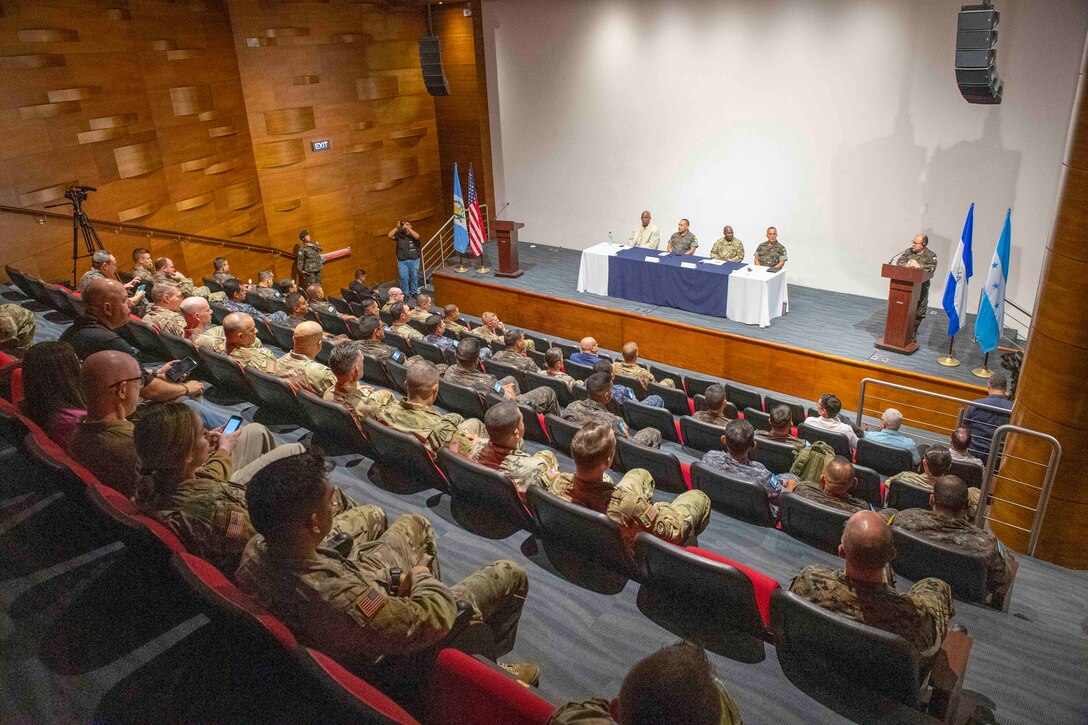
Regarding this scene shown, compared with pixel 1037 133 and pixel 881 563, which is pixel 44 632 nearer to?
pixel 881 563

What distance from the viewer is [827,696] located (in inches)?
90.7

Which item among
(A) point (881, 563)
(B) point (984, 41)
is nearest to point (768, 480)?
(A) point (881, 563)

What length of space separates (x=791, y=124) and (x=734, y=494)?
684 cm

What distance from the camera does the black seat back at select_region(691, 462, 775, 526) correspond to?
355 cm

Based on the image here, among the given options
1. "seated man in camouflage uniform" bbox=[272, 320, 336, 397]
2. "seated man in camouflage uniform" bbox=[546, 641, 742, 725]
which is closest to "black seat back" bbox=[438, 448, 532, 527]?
"seated man in camouflage uniform" bbox=[272, 320, 336, 397]

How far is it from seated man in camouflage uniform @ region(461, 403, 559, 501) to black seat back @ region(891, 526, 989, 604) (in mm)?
1505

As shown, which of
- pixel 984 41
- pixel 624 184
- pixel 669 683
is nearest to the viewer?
pixel 669 683

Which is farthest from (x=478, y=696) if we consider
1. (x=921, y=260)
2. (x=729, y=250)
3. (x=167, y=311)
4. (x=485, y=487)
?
(x=729, y=250)

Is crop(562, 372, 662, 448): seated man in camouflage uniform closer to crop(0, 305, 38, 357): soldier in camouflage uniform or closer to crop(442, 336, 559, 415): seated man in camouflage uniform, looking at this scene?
crop(442, 336, 559, 415): seated man in camouflage uniform

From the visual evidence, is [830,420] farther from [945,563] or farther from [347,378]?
[347,378]

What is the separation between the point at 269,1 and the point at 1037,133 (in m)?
9.40

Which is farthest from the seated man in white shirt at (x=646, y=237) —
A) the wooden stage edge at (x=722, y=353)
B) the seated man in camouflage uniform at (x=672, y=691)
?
the seated man in camouflage uniform at (x=672, y=691)

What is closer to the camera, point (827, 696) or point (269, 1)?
point (827, 696)

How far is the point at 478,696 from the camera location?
5.68 ft
